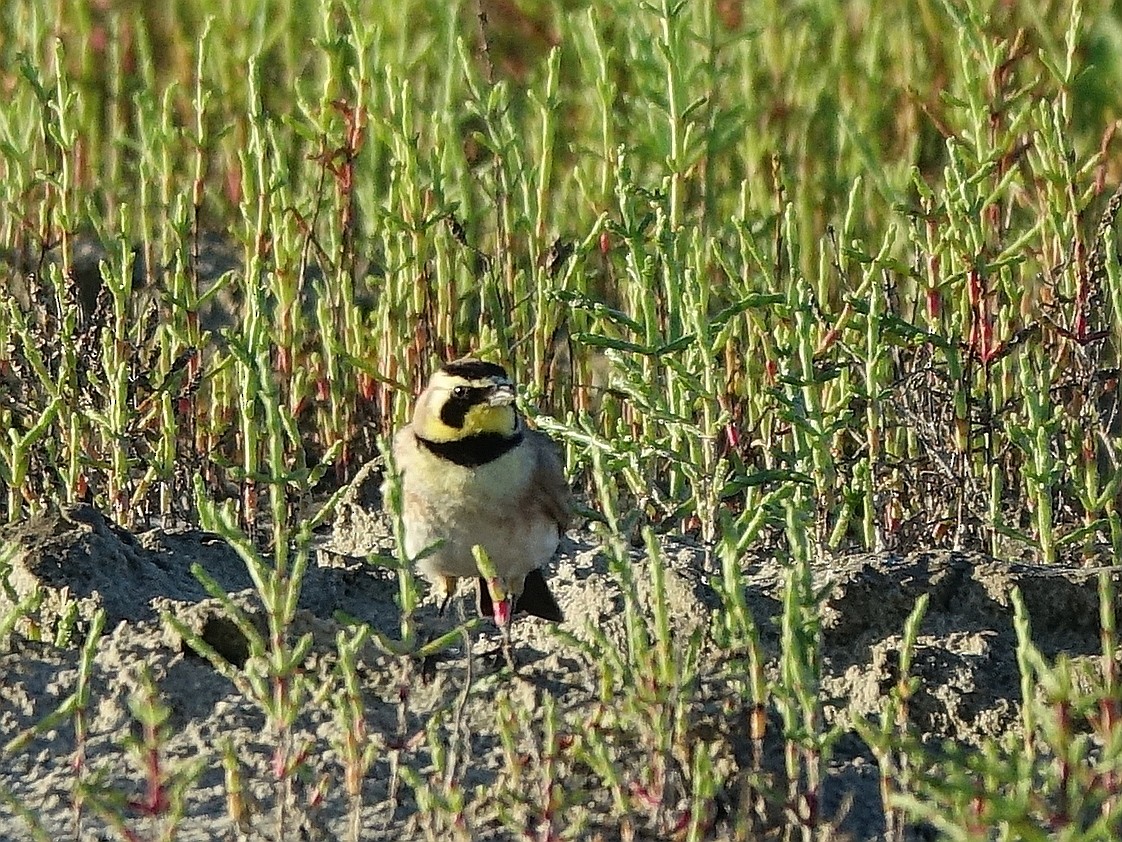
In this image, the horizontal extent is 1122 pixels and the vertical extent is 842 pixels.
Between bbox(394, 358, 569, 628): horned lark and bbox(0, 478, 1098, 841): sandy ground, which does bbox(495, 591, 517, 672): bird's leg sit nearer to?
bbox(0, 478, 1098, 841): sandy ground

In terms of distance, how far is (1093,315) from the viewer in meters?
4.79

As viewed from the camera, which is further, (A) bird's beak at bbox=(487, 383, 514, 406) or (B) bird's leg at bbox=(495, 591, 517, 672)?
Result: (A) bird's beak at bbox=(487, 383, 514, 406)

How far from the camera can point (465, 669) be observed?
3.93m

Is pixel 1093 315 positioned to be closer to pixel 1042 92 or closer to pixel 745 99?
pixel 745 99

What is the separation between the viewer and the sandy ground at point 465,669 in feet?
10.9

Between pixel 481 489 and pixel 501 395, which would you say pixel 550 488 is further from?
pixel 501 395

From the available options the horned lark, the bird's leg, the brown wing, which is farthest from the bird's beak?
the bird's leg

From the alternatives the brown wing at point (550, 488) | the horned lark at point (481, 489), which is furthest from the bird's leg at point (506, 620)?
the brown wing at point (550, 488)

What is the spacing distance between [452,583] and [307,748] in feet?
4.83

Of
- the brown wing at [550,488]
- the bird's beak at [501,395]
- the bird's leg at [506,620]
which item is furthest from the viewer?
the brown wing at [550,488]

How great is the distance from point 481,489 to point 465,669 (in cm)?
58

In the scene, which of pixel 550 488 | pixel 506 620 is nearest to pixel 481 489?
pixel 550 488

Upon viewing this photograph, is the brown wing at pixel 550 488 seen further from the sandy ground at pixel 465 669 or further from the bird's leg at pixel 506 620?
the bird's leg at pixel 506 620

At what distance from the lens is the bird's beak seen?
170 inches
